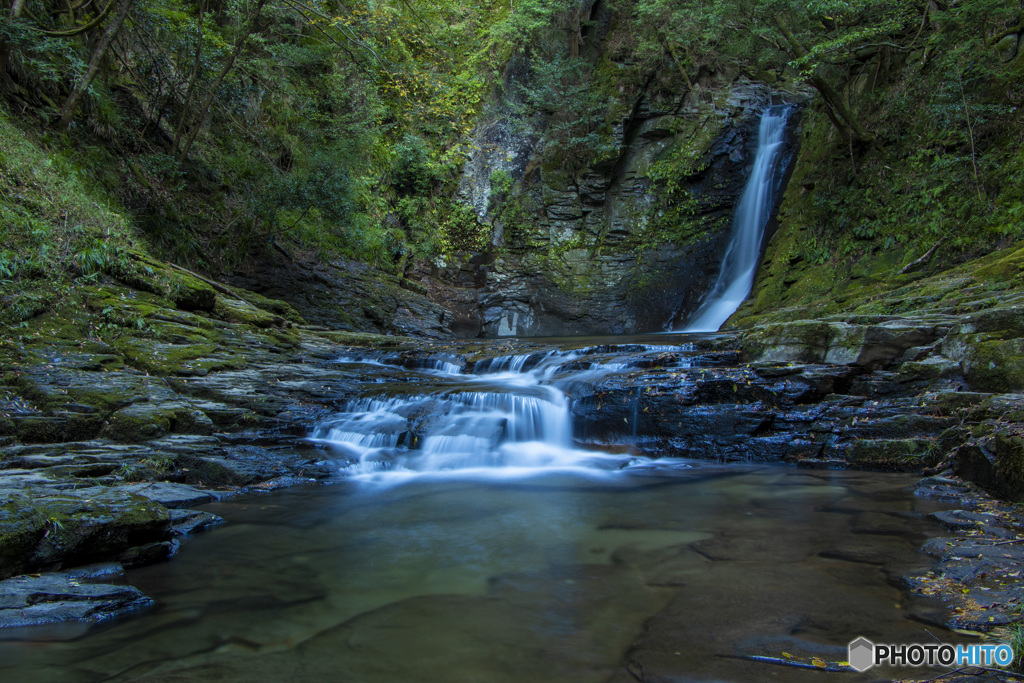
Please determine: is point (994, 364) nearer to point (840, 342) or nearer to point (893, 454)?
point (893, 454)

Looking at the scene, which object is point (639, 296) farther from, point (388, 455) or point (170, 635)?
point (170, 635)

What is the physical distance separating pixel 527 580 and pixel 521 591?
0.16 meters

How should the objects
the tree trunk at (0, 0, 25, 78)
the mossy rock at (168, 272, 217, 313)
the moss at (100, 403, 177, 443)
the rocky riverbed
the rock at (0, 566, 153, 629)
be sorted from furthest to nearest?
the mossy rock at (168, 272, 217, 313), the tree trunk at (0, 0, 25, 78), the moss at (100, 403, 177, 443), the rocky riverbed, the rock at (0, 566, 153, 629)

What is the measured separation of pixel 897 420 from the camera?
5516 millimetres

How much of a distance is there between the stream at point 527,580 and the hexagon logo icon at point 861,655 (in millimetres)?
55

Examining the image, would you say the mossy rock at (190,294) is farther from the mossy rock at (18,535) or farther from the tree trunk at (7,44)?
the mossy rock at (18,535)

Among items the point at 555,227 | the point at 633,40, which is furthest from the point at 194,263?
the point at 633,40

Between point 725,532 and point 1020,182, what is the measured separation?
9.41 m

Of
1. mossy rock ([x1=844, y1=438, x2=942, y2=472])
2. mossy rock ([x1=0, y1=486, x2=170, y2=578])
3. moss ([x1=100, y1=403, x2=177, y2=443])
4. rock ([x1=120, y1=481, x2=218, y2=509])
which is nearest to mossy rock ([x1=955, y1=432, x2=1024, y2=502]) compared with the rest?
mossy rock ([x1=844, y1=438, x2=942, y2=472])

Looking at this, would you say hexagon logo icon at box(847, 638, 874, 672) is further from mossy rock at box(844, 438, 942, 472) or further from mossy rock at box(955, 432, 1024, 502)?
mossy rock at box(844, 438, 942, 472)

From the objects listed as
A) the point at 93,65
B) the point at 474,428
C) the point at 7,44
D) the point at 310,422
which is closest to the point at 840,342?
the point at 474,428

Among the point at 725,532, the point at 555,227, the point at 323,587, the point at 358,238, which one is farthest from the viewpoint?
the point at 555,227

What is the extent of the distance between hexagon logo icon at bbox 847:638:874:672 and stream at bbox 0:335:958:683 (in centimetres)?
6

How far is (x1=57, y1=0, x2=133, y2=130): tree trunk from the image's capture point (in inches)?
359
